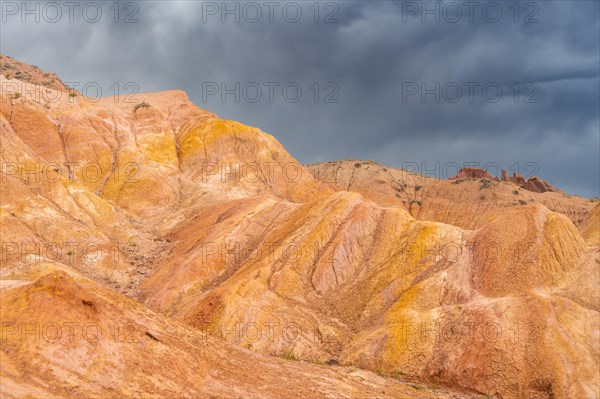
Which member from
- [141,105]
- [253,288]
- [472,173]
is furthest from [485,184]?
[253,288]

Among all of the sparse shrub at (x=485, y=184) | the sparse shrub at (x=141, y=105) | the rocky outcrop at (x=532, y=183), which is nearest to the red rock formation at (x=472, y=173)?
the rocky outcrop at (x=532, y=183)

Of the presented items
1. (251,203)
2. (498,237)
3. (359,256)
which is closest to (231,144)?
(251,203)

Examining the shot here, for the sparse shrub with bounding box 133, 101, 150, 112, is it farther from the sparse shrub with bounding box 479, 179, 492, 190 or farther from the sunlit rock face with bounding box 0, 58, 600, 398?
the sparse shrub with bounding box 479, 179, 492, 190

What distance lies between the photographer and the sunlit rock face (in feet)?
65.3

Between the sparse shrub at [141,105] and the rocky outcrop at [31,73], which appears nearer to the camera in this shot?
the sparse shrub at [141,105]

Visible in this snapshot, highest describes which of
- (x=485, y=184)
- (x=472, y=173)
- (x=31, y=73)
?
(x=472, y=173)

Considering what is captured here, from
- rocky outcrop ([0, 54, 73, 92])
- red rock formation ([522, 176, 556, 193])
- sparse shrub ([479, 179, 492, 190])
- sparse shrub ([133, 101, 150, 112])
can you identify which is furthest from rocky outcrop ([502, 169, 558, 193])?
rocky outcrop ([0, 54, 73, 92])

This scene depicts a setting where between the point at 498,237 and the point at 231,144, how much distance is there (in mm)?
38220

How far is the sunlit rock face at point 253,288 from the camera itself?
65.3 feet

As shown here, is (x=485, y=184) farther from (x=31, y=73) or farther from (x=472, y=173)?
(x=31, y=73)

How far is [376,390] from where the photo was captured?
79.0 feet

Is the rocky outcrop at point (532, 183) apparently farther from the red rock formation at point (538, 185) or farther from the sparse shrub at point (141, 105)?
the sparse shrub at point (141, 105)

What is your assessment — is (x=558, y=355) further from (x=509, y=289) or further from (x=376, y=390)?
(x=376, y=390)

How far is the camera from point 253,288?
33.1 metres
